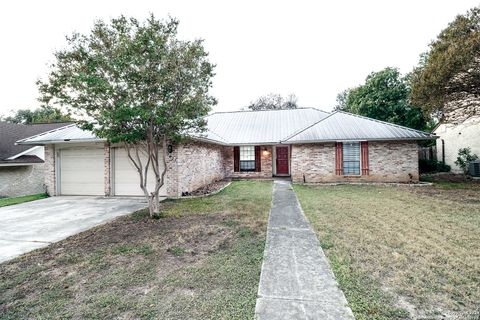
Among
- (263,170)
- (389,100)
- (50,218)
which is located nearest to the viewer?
(50,218)

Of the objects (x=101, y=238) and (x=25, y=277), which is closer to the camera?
(x=25, y=277)

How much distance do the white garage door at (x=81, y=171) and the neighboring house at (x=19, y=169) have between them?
3103mm

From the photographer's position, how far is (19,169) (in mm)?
13055

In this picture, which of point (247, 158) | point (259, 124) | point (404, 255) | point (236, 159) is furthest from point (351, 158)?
point (404, 255)

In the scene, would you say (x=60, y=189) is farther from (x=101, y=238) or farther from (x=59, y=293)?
(x=59, y=293)

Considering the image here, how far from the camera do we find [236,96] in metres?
38.2

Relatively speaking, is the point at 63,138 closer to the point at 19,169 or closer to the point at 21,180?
the point at 19,169

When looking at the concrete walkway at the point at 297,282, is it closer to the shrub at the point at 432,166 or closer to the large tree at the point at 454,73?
the large tree at the point at 454,73

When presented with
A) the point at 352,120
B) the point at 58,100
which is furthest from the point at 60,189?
the point at 352,120

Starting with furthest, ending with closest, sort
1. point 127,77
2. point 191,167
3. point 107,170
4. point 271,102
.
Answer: point 271,102 → point 191,167 → point 107,170 → point 127,77

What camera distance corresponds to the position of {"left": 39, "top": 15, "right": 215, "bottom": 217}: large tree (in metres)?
5.60

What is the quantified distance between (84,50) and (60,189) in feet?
27.0

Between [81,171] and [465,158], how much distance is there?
2218cm

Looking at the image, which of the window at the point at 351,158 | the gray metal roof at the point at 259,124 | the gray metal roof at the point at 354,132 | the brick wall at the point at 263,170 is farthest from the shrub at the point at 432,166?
the brick wall at the point at 263,170
